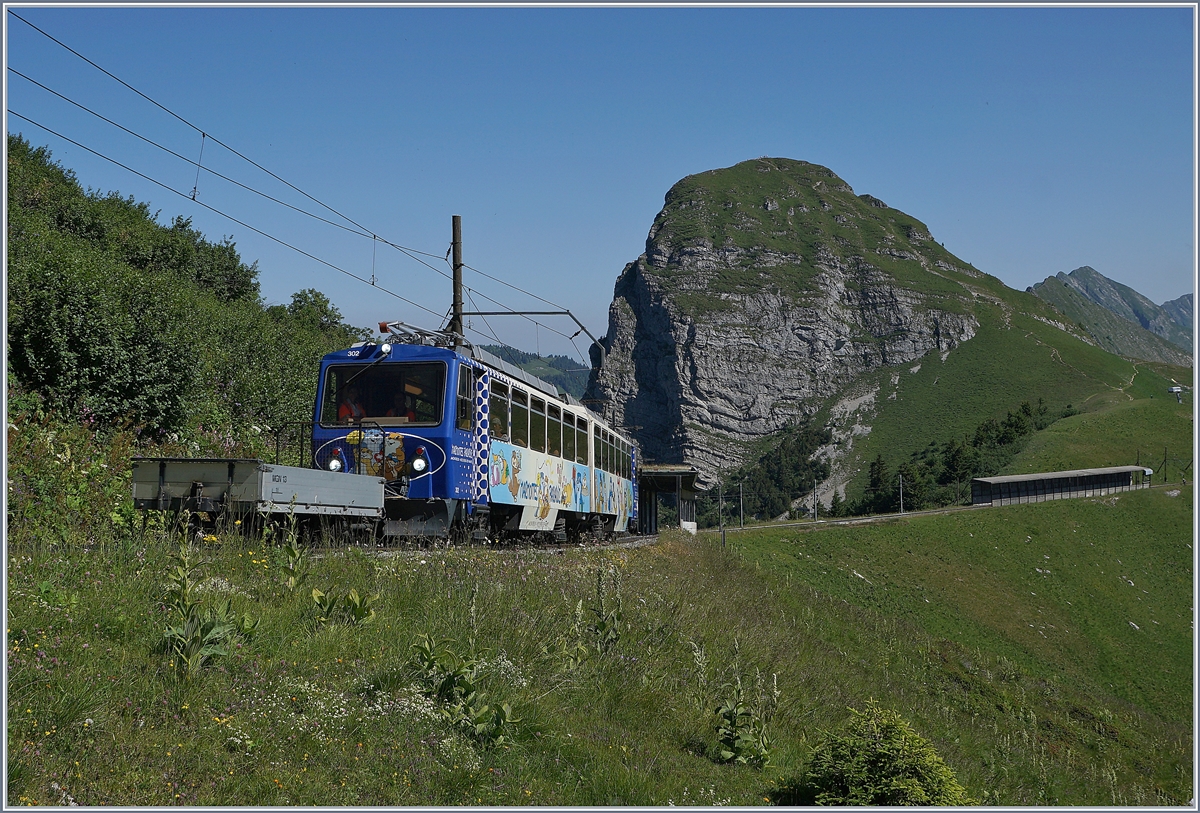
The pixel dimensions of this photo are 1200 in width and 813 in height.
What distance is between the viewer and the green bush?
265 inches

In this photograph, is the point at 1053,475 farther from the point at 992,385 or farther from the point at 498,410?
the point at 992,385

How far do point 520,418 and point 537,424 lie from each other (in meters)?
1.00

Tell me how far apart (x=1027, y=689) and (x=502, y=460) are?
20660 millimetres

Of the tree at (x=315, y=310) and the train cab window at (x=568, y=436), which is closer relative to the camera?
the train cab window at (x=568, y=436)

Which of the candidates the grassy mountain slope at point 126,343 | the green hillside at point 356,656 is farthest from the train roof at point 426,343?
the grassy mountain slope at point 126,343

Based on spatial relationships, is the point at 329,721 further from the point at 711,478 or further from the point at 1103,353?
the point at 1103,353

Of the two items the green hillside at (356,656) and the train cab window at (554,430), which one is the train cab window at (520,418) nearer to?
the train cab window at (554,430)

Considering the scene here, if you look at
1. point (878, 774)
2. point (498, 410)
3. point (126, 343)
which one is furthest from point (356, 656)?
point (126, 343)

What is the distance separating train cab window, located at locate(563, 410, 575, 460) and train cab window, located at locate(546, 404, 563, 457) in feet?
1.00

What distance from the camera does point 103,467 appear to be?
49.8ft

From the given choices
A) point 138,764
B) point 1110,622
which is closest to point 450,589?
point 138,764

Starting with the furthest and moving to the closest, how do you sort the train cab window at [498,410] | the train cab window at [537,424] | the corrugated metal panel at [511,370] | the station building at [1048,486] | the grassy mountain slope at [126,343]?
1. the station building at [1048,486]
2. the grassy mountain slope at [126,343]
3. the train cab window at [537,424]
4. the corrugated metal panel at [511,370]
5. the train cab window at [498,410]

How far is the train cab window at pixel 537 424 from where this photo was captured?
18172 mm

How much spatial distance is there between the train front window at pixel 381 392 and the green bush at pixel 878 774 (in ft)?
30.6
